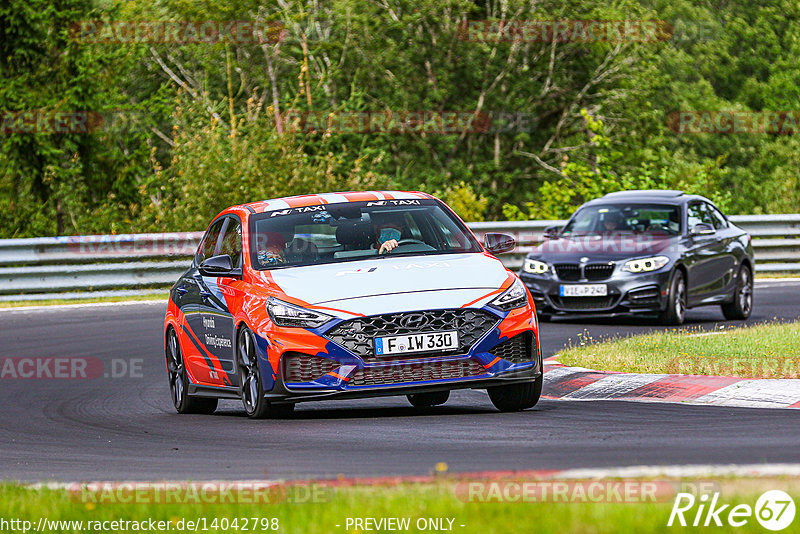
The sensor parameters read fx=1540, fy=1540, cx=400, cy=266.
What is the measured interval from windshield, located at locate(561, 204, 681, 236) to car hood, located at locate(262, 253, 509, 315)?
843cm

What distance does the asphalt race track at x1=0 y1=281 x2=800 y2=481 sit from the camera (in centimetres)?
804

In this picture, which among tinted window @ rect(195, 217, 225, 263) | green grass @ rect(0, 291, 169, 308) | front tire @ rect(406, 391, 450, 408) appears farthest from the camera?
green grass @ rect(0, 291, 169, 308)

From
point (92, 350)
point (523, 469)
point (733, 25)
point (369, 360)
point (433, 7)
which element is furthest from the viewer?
point (733, 25)

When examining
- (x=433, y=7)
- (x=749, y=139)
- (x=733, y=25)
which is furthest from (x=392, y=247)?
(x=733, y=25)

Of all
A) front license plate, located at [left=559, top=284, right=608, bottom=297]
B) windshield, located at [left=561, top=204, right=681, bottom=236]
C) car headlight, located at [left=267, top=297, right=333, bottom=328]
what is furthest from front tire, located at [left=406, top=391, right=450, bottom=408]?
windshield, located at [left=561, top=204, right=681, bottom=236]

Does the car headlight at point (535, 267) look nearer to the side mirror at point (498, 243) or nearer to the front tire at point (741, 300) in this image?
the front tire at point (741, 300)

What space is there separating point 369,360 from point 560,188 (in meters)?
22.1

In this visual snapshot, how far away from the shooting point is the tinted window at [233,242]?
11.5 m

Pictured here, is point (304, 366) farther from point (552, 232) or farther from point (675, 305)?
point (552, 232)

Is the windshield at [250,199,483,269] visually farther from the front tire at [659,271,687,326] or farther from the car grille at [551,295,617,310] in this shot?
the front tire at [659,271,687,326]

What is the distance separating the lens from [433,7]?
39.7 metres

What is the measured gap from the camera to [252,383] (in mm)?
10672

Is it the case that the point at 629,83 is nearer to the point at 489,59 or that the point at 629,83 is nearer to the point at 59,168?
the point at 489,59

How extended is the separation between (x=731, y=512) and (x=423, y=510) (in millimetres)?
1172
